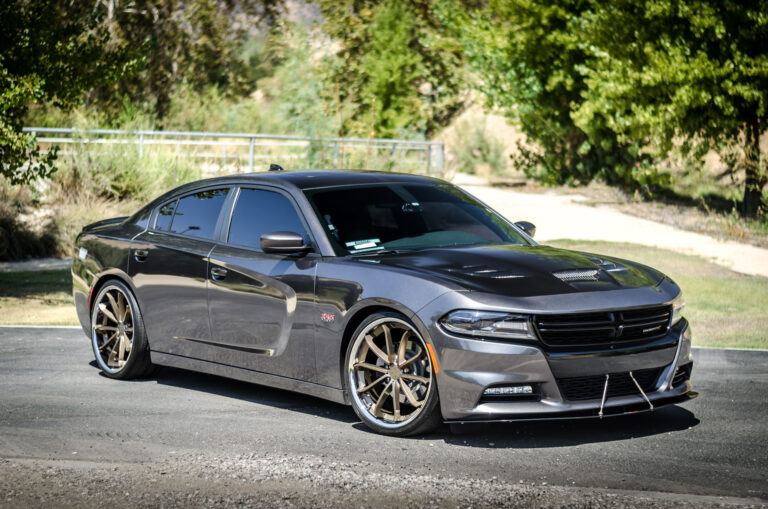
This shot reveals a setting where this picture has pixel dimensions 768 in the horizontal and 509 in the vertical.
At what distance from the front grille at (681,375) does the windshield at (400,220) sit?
1.50m

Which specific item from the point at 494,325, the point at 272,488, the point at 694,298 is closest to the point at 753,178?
the point at 694,298

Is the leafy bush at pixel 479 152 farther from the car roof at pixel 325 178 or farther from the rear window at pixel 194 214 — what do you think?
the car roof at pixel 325 178

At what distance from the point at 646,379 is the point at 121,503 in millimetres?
3007

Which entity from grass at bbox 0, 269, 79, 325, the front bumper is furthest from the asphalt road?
grass at bbox 0, 269, 79, 325

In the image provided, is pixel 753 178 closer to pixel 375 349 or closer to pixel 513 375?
pixel 375 349

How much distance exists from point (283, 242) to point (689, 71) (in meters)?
16.0

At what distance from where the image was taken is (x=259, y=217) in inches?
295

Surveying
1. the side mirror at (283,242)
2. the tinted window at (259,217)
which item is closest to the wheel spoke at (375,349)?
the side mirror at (283,242)

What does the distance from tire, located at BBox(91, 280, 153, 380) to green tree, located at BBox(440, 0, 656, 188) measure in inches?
756

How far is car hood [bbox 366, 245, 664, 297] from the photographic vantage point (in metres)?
6.09

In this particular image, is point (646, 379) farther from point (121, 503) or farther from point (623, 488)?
point (121, 503)

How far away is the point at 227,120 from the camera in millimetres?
44875

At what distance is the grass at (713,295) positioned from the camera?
11102 millimetres

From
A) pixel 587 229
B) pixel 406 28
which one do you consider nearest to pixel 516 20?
pixel 587 229
